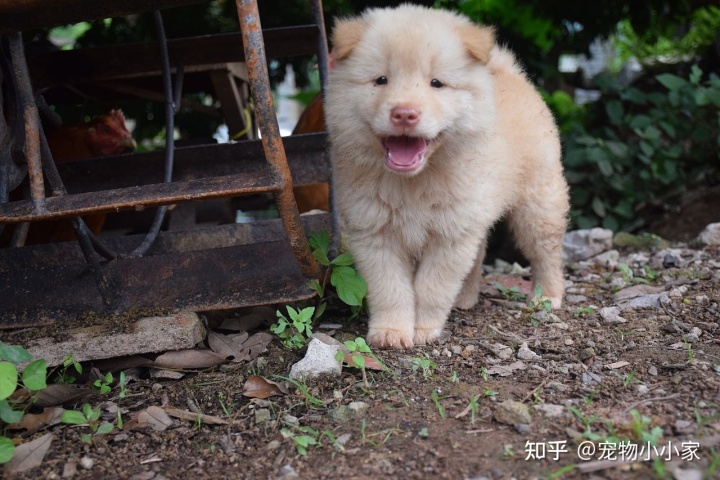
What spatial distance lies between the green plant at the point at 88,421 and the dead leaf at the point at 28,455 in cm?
10

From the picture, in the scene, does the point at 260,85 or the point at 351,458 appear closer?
the point at 351,458

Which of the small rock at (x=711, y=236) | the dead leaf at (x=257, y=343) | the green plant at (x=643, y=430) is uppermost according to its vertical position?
the green plant at (x=643, y=430)

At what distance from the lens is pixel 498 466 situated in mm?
2037

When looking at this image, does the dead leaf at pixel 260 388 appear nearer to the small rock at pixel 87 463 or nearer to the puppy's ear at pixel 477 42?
the small rock at pixel 87 463

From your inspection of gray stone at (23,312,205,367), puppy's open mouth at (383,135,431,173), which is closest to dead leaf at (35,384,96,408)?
gray stone at (23,312,205,367)

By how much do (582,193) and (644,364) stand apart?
127 inches

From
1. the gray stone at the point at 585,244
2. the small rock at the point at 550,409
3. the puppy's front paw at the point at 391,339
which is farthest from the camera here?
the gray stone at the point at 585,244

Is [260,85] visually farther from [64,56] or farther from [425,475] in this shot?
[64,56]

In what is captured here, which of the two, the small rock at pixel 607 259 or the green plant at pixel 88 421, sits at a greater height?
the green plant at pixel 88 421

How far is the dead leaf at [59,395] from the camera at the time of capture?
2631 mm

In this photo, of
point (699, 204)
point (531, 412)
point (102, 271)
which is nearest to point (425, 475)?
point (531, 412)

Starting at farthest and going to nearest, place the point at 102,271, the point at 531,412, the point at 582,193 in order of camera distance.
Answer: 1. the point at 582,193
2. the point at 102,271
3. the point at 531,412

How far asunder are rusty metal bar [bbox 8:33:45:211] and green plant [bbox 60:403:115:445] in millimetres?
771

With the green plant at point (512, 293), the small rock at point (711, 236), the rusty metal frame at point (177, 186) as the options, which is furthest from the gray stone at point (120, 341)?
the small rock at point (711, 236)
